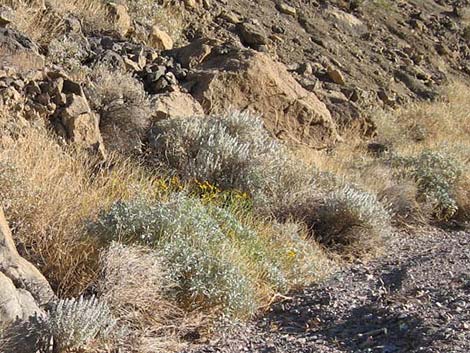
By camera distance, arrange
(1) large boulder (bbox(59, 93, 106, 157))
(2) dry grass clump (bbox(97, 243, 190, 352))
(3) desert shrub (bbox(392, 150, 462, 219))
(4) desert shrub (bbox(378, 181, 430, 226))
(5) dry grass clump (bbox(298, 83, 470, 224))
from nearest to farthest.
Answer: (2) dry grass clump (bbox(97, 243, 190, 352)), (1) large boulder (bbox(59, 93, 106, 157)), (4) desert shrub (bbox(378, 181, 430, 226)), (5) dry grass clump (bbox(298, 83, 470, 224)), (3) desert shrub (bbox(392, 150, 462, 219))

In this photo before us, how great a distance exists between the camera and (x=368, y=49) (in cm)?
1563

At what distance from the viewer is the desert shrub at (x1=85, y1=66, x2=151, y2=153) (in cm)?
749

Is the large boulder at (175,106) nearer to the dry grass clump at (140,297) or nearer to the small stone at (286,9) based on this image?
the dry grass clump at (140,297)

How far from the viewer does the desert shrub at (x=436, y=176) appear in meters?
8.60

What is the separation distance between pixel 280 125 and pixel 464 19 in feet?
40.3

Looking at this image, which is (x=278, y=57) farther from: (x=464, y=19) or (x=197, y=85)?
(x=464, y=19)

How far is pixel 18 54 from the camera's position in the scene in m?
7.51

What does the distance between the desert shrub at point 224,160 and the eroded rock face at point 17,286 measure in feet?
9.53

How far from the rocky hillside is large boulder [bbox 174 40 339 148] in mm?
31

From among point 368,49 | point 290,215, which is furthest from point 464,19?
point 290,215

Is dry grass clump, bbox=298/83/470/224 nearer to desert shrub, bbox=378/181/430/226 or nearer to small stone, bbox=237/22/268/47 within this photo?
desert shrub, bbox=378/181/430/226

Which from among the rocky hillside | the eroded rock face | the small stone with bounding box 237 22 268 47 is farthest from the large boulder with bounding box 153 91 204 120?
the small stone with bounding box 237 22 268 47

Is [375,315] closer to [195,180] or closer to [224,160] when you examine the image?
[195,180]

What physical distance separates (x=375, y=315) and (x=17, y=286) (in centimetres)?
250
